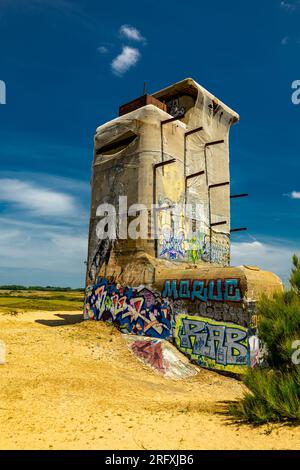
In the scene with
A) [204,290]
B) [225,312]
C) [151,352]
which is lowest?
[151,352]

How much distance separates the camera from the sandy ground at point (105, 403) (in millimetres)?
6242

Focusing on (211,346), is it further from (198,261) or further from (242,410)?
(198,261)

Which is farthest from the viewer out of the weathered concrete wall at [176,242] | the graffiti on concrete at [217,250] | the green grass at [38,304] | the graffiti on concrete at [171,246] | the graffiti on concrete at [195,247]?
the green grass at [38,304]

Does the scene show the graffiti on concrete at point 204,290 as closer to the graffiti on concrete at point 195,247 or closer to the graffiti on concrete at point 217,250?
the graffiti on concrete at point 195,247

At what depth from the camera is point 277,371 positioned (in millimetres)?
8000

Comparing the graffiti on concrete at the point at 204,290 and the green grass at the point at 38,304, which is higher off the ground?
the graffiti on concrete at the point at 204,290

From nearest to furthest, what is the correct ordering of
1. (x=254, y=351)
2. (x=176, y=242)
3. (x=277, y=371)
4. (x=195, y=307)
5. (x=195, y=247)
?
1. (x=277, y=371)
2. (x=254, y=351)
3. (x=195, y=307)
4. (x=176, y=242)
5. (x=195, y=247)

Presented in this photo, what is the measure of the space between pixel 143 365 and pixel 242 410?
6235 millimetres

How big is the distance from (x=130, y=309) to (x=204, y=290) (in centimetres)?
411

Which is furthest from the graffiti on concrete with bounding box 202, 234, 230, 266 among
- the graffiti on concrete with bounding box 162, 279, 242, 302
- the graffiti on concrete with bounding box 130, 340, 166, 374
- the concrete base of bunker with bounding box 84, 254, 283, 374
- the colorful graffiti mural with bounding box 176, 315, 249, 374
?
the graffiti on concrete with bounding box 130, 340, 166, 374

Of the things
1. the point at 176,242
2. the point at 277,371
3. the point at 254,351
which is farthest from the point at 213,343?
the point at 176,242

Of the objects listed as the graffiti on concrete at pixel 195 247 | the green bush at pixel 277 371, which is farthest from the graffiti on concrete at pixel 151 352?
the graffiti on concrete at pixel 195 247

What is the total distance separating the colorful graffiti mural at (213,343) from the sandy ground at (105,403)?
492mm

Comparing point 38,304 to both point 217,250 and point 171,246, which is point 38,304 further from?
point 171,246
